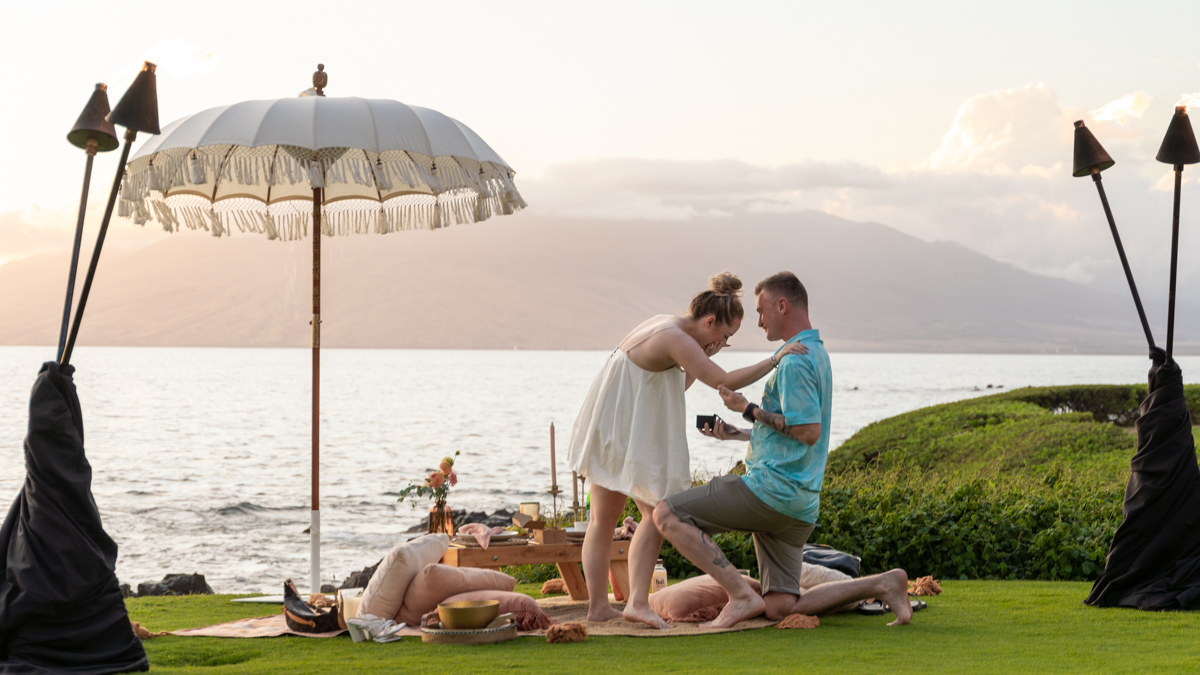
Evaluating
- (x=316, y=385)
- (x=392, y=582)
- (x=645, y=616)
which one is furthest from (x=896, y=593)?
(x=316, y=385)

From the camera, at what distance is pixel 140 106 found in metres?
5.10

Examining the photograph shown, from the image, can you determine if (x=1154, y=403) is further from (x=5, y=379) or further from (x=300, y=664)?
(x=5, y=379)

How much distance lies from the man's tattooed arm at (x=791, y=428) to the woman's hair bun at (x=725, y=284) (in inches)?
32.3

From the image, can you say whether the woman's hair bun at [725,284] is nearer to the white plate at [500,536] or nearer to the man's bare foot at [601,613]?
the man's bare foot at [601,613]

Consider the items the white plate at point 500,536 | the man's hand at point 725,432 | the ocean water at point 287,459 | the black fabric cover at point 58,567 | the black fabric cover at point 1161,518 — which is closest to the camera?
the black fabric cover at point 58,567

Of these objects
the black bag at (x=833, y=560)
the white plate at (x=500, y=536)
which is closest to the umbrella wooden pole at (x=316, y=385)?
the white plate at (x=500, y=536)

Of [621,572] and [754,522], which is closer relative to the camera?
[754,522]

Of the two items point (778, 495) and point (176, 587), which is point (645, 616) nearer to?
point (778, 495)

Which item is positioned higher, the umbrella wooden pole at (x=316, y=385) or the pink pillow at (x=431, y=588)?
the umbrella wooden pole at (x=316, y=385)

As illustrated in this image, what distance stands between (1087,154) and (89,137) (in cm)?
638

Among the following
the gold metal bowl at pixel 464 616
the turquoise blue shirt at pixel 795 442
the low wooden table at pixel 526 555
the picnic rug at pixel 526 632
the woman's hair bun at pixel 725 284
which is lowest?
the picnic rug at pixel 526 632

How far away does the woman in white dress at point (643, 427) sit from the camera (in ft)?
20.0

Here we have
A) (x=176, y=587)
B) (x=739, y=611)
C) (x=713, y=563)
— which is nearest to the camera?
(x=713, y=563)

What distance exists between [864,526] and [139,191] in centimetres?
642
